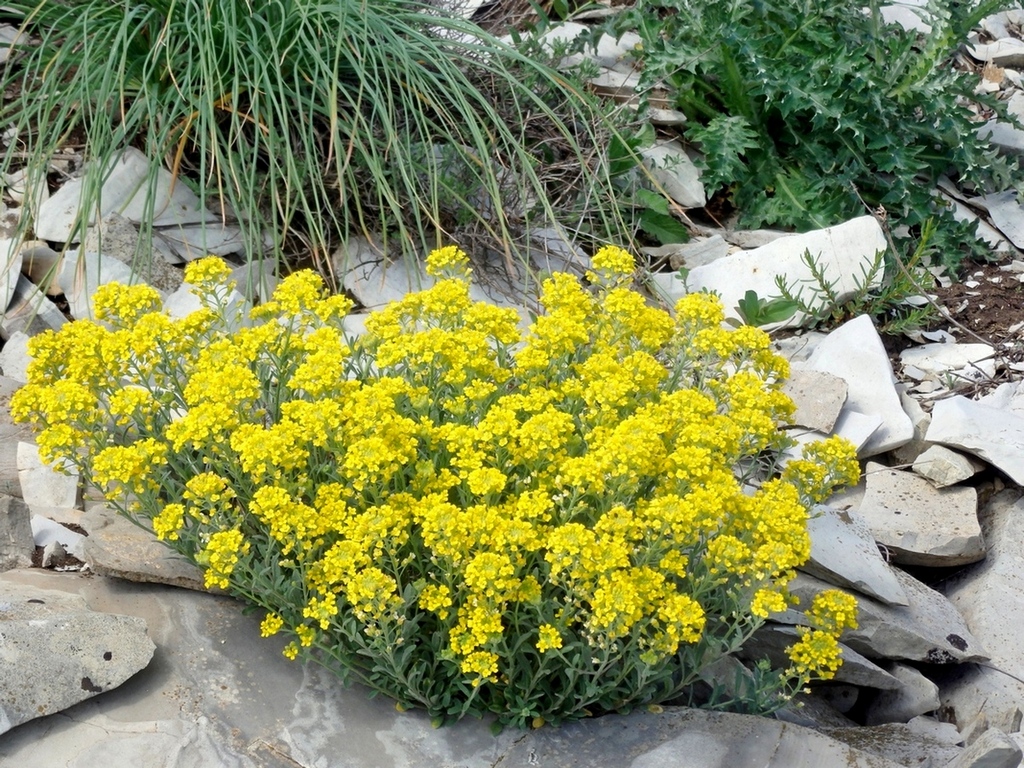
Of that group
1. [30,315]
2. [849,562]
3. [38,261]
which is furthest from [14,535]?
[849,562]

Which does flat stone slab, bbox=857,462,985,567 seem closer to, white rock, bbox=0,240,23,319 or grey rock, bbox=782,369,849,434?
grey rock, bbox=782,369,849,434

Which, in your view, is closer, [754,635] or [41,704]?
[41,704]

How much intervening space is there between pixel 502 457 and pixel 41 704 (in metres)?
1.16

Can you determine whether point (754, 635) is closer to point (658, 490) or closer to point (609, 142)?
point (658, 490)

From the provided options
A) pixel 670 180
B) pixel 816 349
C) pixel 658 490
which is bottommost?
pixel 816 349

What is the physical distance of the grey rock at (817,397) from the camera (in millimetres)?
4148

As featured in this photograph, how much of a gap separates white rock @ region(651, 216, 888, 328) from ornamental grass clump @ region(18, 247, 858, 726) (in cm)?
179

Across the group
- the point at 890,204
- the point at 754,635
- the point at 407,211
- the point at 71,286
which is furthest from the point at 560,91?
the point at 754,635

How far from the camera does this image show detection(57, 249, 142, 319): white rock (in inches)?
174

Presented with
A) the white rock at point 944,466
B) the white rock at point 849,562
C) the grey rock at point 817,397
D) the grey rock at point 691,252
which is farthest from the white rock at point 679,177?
the white rock at point 849,562

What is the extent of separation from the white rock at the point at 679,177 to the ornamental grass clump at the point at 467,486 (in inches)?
92.0

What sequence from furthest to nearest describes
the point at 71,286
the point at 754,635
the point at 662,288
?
the point at 662,288
the point at 71,286
the point at 754,635

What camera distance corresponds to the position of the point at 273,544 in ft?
8.60

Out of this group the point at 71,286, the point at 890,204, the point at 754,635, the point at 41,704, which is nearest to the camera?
the point at 41,704
